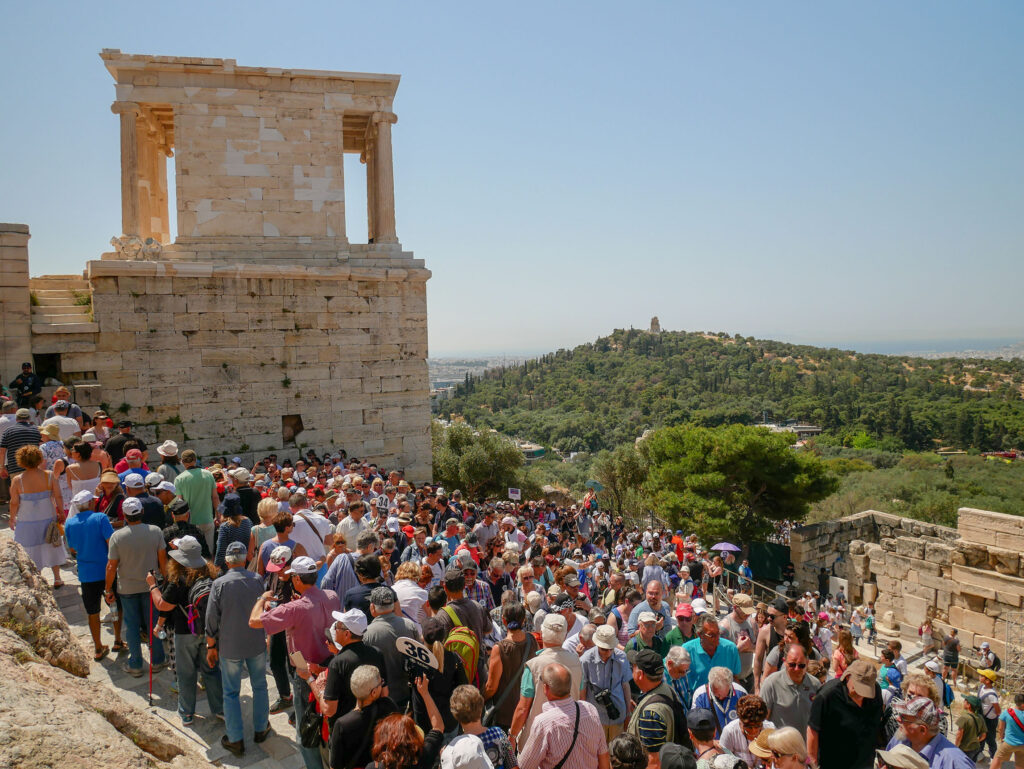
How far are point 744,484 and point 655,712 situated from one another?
23213mm

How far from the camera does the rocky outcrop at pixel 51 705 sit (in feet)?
8.05

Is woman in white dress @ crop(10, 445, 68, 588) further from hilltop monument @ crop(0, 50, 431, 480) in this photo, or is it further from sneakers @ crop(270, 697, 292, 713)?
hilltop monument @ crop(0, 50, 431, 480)

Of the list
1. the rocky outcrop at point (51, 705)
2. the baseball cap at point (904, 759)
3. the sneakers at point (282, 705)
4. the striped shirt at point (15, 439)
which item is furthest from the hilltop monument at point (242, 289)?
the baseball cap at point (904, 759)

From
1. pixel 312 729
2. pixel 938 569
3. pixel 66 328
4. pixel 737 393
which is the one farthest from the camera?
pixel 737 393

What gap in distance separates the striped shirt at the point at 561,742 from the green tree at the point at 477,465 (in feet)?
69.6

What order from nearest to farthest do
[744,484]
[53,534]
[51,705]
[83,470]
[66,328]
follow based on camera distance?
[51,705] < [53,534] < [83,470] < [66,328] < [744,484]

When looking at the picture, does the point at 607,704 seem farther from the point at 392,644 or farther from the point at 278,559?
the point at 278,559

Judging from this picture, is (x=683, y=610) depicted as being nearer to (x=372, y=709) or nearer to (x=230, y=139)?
(x=372, y=709)

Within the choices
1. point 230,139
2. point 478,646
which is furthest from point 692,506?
point 478,646

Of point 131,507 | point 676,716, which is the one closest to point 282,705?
point 131,507

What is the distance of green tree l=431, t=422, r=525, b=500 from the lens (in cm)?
2548

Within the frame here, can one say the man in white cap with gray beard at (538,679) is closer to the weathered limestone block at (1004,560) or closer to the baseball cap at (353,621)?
the baseball cap at (353,621)

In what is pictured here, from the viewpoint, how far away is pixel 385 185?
A: 1526 centimetres

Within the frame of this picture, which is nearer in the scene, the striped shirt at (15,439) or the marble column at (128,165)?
the striped shirt at (15,439)
